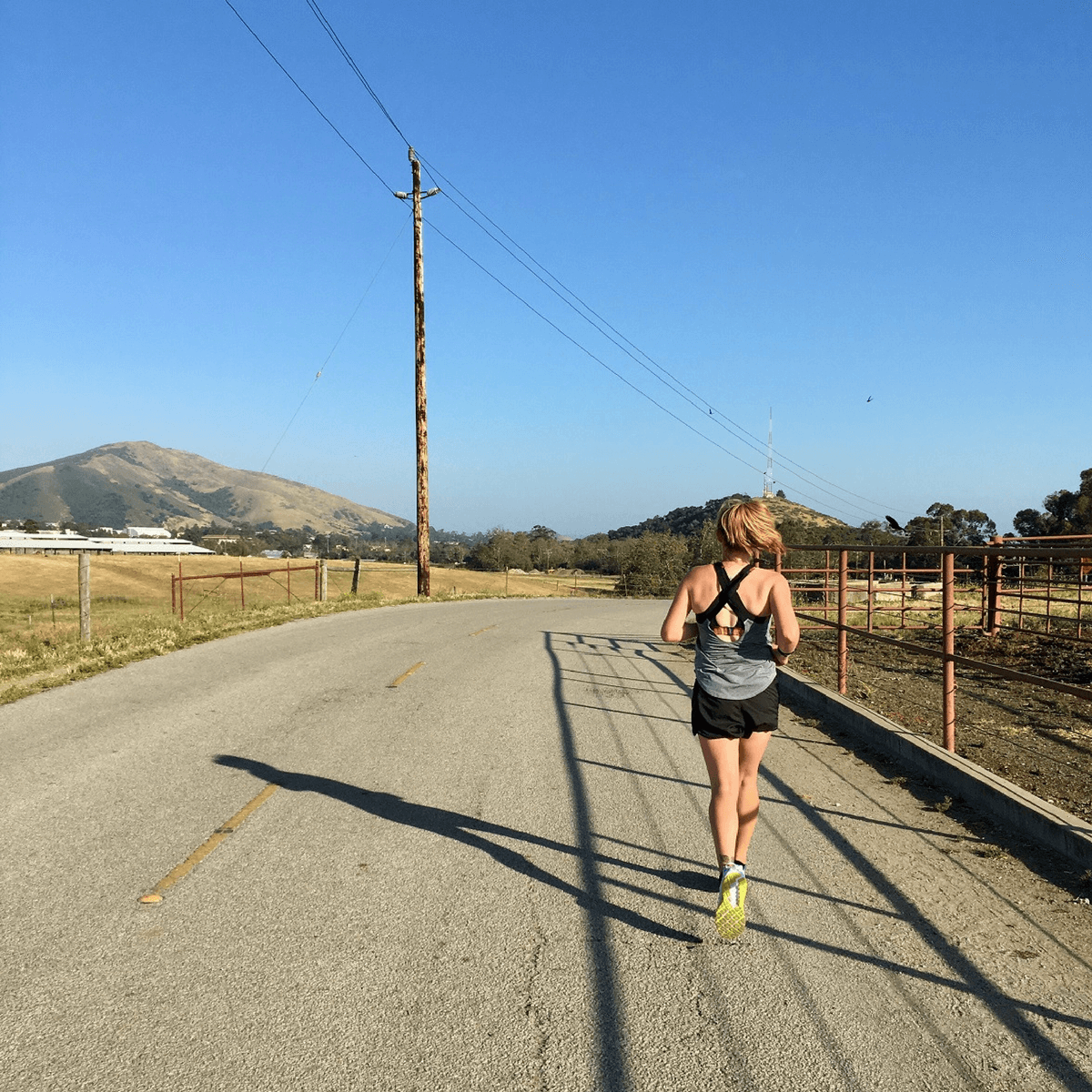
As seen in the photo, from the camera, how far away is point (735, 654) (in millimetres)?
4609

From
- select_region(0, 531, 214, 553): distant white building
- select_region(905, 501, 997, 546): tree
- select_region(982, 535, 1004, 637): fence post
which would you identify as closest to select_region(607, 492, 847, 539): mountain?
select_region(905, 501, 997, 546): tree

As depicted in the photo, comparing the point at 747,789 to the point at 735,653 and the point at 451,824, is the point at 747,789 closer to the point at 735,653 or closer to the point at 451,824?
the point at 735,653

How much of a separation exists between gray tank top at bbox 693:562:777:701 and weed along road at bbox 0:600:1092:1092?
115cm

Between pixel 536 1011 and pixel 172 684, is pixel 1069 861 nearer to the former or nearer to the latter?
pixel 536 1011

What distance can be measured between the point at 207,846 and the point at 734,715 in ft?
10.6

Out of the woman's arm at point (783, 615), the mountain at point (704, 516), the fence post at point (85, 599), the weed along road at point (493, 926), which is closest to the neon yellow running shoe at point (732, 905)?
the weed along road at point (493, 926)

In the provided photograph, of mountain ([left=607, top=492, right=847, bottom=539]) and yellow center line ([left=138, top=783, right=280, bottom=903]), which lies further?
mountain ([left=607, top=492, right=847, bottom=539])

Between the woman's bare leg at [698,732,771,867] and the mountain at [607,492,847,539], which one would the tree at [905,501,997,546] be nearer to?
the mountain at [607,492,847,539]

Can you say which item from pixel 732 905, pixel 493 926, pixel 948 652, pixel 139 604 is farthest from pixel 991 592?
pixel 139 604

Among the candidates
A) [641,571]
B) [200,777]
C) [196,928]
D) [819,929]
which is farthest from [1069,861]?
[641,571]

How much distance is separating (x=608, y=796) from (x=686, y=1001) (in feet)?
9.97

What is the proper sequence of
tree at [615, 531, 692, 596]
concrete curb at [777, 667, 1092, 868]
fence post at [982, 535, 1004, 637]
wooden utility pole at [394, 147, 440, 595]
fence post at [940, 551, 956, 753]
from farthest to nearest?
tree at [615, 531, 692, 596]
wooden utility pole at [394, 147, 440, 595]
fence post at [982, 535, 1004, 637]
fence post at [940, 551, 956, 753]
concrete curb at [777, 667, 1092, 868]

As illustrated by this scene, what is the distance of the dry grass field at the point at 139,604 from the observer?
1373 centimetres

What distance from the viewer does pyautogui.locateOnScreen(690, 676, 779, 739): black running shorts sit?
15.1 ft
